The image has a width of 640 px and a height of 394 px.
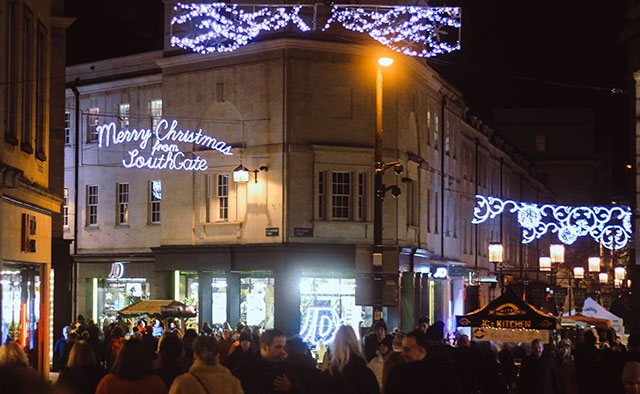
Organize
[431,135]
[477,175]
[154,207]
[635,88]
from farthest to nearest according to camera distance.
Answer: [477,175] < [431,135] < [154,207] < [635,88]

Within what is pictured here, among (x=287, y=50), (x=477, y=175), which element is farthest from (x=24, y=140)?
(x=477, y=175)

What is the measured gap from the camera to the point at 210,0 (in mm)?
37031

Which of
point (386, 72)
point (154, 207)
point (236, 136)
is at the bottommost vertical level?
point (154, 207)

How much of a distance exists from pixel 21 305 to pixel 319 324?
52.2ft

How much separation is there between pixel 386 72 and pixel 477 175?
16.9 metres

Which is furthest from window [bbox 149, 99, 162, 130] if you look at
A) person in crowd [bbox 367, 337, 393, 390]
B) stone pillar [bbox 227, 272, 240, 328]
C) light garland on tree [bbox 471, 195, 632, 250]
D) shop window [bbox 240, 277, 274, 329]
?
person in crowd [bbox 367, 337, 393, 390]

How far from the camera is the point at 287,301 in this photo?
115 ft

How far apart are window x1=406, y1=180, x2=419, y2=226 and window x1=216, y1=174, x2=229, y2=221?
23.3 ft

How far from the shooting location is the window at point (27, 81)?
19.5 m

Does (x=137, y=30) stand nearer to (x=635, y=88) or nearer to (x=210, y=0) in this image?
(x=210, y=0)

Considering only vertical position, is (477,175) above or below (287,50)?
below

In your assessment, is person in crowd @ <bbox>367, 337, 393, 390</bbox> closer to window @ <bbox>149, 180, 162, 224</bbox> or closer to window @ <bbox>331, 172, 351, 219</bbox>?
window @ <bbox>331, 172, 351, 219</bbox>

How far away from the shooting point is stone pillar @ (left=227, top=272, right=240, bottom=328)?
36.9m

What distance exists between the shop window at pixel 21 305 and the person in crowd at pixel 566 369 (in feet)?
31.4
